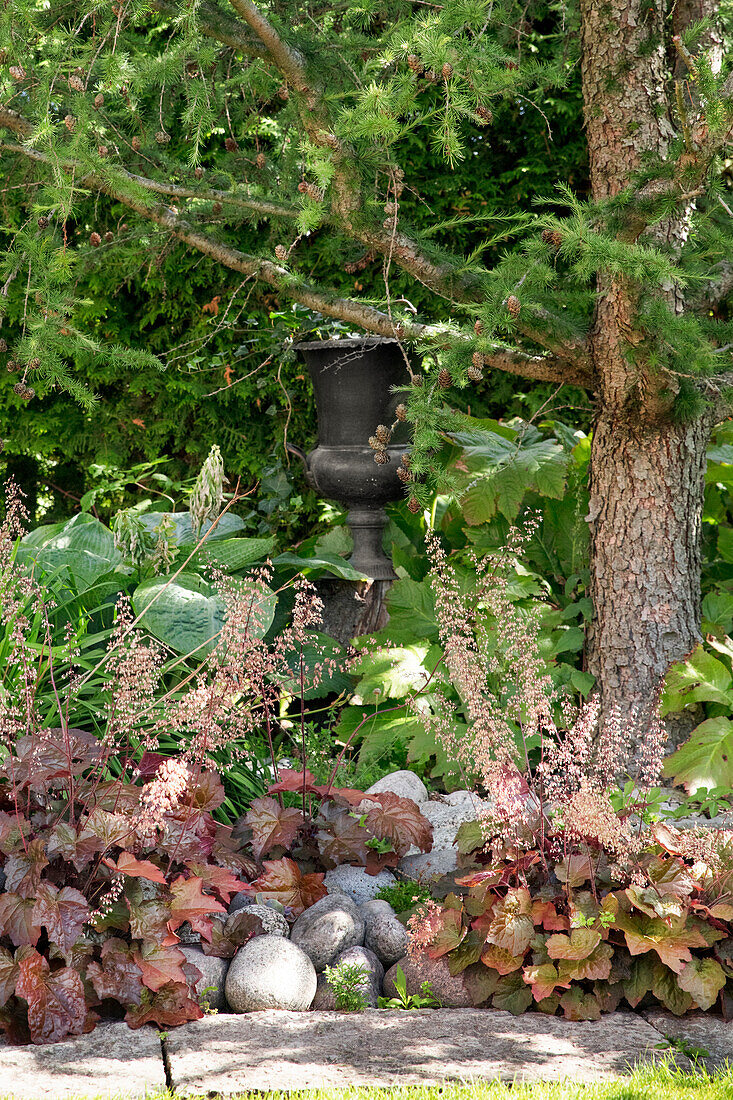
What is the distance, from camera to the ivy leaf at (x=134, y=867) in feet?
6.66

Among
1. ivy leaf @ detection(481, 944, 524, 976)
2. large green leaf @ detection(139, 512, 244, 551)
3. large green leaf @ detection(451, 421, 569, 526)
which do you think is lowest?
ivy leaf @ detection(481, 944, 524, 976)

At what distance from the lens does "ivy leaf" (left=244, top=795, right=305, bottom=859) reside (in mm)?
2514

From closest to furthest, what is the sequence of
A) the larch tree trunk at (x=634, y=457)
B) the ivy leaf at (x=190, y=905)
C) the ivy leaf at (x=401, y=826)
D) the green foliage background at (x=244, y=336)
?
the ivy leaf at (x=190, y=905)
the ivy leaf at (x=401, y=826)
the larch tree trunk at (x=634, y=457)
the green foliage background at (x=244, y=336)

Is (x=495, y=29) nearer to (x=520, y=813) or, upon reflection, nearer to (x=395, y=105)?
(x=395, y=105)

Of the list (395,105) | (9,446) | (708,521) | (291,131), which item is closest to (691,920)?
(395,105)

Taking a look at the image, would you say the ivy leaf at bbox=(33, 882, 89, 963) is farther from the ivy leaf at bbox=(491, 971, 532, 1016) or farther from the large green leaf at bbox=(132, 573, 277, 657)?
the large green leaf at bbox=(132, 573, 277, 657)

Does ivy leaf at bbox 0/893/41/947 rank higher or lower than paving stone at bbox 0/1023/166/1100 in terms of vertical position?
higher

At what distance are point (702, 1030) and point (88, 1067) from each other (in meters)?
1.22

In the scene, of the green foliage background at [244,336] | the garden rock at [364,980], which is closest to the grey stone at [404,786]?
the garden rock at [364,980]

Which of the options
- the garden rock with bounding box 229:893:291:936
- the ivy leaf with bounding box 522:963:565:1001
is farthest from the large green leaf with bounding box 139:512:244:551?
the ivy leaf with bounding box 522:963:565:1001

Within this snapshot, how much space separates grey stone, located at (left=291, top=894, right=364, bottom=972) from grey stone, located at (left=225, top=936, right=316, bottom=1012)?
0.11 metres

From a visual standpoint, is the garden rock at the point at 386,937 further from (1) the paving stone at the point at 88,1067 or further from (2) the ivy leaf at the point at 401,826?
(1) the paving stone at the point at 88,1067

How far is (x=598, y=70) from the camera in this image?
3.17m

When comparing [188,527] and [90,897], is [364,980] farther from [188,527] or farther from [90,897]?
[188,527]
